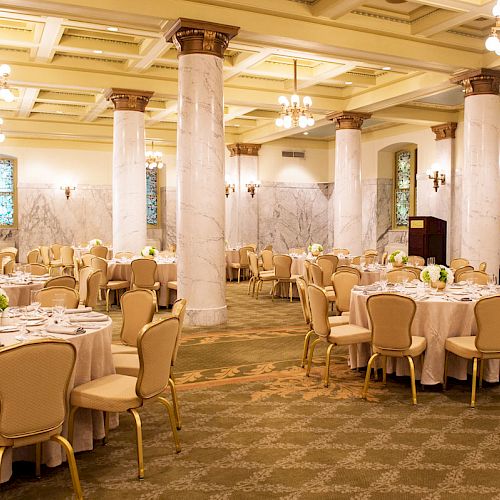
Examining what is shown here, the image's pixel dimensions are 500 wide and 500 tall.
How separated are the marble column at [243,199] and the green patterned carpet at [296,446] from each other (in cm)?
1267

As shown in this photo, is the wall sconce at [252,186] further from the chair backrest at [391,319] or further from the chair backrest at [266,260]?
the chair backrest at [391,319]

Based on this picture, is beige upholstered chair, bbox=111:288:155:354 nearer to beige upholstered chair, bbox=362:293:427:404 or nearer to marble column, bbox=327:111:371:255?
beige upholstered chair, bbox=362:293:427:404

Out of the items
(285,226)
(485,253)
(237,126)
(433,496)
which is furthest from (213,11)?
(285,226)

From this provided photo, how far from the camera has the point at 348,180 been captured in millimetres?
13820

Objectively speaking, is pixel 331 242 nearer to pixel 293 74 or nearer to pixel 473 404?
pixel 293 74

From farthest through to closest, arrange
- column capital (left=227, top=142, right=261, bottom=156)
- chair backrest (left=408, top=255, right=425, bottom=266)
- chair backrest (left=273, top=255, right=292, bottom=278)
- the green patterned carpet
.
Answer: column capital (left=227, top=142, right=261, bottom=156), chair backrest (left=273, top=255, right=292, bottom=278), chair backrest (left=408, top=255, right=425, bottom=266), the green patterned carpet

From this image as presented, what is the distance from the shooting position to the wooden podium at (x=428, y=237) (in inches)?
568

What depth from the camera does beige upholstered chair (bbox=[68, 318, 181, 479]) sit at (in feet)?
12.1

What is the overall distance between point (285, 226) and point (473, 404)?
48.5 feet

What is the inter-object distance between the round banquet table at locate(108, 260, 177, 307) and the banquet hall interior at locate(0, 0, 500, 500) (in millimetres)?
36

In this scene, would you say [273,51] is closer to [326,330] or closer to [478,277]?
[478,277]

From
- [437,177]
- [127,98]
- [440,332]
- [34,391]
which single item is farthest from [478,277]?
[437,177]

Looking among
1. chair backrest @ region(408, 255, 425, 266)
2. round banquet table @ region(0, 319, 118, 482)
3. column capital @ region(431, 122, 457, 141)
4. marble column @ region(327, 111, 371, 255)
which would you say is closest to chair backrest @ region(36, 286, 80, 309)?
round banquet table @ region(0, 319, 118, 482)

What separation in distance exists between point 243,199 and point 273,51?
29.0 ft
